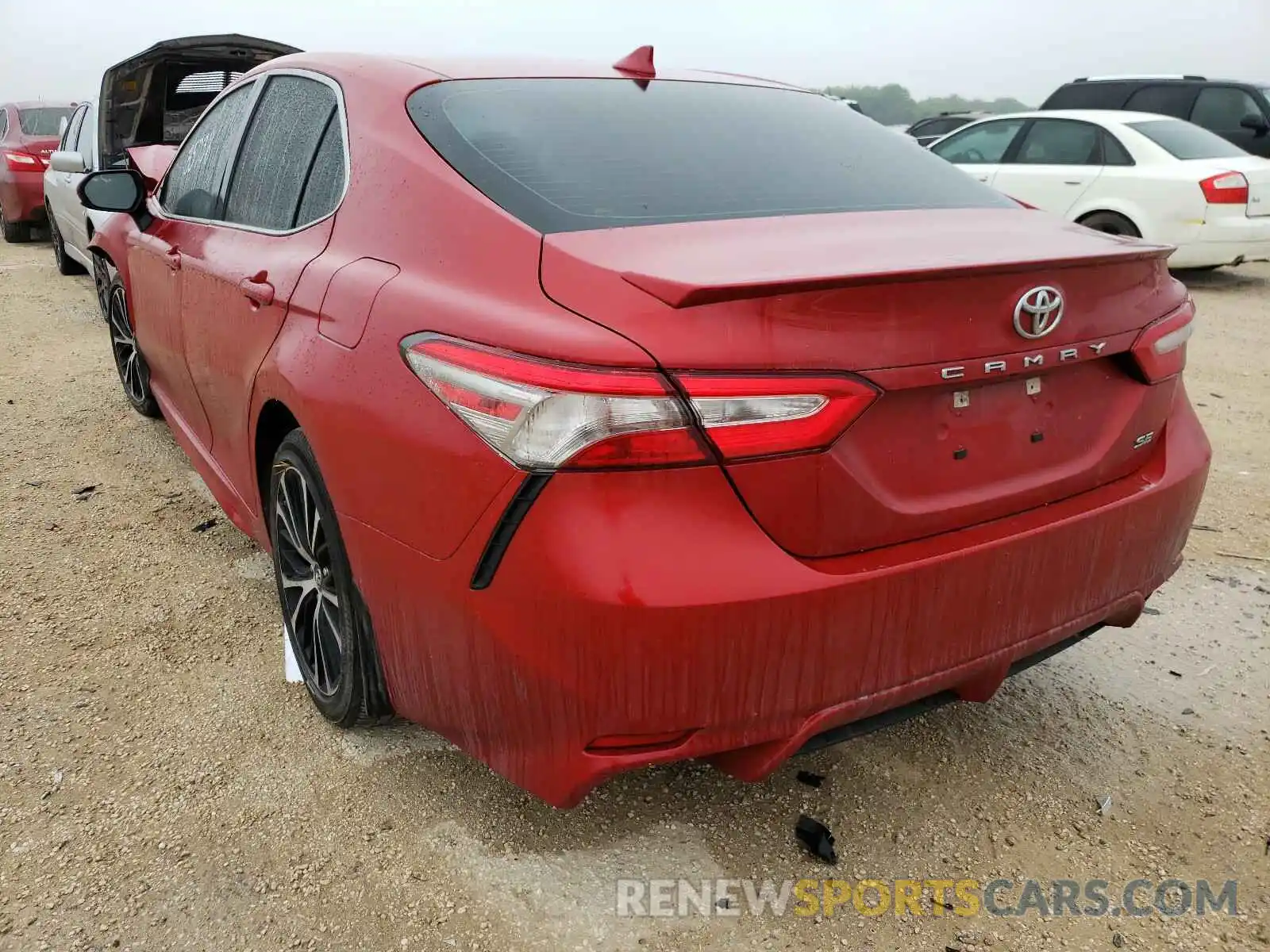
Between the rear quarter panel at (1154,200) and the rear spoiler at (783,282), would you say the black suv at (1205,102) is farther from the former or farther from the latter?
the rear spoiler at (783,282)

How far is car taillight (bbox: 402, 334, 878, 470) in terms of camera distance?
1.54 m

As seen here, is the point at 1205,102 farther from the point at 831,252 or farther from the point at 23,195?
the point at 23,195

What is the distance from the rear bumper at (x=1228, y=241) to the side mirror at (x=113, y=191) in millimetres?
7235

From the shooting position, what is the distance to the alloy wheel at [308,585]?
2332mm

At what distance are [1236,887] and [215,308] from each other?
2.79m

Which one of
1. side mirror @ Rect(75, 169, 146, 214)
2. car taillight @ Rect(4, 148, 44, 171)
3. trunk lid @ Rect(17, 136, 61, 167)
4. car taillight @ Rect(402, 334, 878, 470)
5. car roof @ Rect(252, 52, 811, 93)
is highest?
car roof @ Rect(252, 52, 811, 93)

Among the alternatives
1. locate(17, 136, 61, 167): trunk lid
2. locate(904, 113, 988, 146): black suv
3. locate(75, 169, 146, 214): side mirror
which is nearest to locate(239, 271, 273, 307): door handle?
locate(75, 169, 146, 214): side mirror

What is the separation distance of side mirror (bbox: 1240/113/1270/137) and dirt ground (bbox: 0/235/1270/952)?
9211mm

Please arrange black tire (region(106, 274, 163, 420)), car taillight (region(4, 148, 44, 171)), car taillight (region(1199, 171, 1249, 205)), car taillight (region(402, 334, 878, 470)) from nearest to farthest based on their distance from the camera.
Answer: car taillight (region(402, 334, 878, 470)) < black tire (region(106, 274, 163, 420)) < car taillight (region(1199, 171, 1249, 205)) < car taillight (region(4, 148, 44, 171))

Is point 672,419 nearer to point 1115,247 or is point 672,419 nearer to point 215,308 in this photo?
point 1115,247

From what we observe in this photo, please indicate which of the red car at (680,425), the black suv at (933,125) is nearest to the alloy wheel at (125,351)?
the red car at (680,425)

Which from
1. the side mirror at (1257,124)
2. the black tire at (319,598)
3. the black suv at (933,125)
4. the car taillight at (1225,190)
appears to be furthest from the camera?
the black suv at (933,125)

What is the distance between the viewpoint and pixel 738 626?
159cm

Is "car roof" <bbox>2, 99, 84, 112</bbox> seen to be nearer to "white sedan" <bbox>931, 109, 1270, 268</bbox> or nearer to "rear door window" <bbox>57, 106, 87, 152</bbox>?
"rear door window" <bbox>57, 106, 87, 152</bbox>
